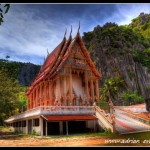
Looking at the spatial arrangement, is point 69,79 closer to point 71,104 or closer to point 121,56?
point 71,104

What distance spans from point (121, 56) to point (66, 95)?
33.0 m

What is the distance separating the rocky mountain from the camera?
167ft

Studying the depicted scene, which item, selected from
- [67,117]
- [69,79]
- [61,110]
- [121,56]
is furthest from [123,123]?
[121,56]

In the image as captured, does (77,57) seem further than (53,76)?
Yes

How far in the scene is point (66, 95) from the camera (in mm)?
21516

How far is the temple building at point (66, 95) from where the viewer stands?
1803 centimetres

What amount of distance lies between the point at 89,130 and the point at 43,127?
11.3ft

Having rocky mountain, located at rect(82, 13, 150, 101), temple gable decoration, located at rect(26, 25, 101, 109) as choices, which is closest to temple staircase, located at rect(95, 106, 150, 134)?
temple gable decoration, located at rect(26, 25, 101, 109)


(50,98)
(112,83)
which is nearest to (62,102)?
(50,98)

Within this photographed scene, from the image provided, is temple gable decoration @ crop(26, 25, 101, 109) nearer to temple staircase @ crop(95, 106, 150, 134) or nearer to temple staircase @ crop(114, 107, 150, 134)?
temple staircase @ crop(95, 106, 150, 134)

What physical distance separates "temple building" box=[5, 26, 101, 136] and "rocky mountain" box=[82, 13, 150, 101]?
86.9 ft

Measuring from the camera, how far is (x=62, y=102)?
21.4m

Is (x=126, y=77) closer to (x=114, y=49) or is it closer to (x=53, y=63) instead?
(x=114, y=49)

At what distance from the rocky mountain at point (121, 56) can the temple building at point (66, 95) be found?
26.5m
